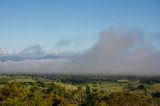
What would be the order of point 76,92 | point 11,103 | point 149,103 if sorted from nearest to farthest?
point 11,103 → point 149,103 → point 76,92

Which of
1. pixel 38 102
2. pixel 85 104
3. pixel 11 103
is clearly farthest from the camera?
pixel 85 104

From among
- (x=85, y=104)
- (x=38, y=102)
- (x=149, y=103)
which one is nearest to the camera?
(x=38, y=102)

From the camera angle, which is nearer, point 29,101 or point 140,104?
point 29,101

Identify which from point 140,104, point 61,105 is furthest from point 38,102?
point 140,104

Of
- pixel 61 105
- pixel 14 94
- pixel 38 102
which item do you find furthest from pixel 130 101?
pixel 14 94

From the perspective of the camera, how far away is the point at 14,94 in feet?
427

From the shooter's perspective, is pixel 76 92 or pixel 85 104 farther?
pixel 76 92

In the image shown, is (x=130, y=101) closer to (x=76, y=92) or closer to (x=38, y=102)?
(x=38, y=102)

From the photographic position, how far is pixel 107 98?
13188 centimetres

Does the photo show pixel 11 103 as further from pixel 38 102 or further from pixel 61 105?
pixel 61 105

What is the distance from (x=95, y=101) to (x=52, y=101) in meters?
20.2

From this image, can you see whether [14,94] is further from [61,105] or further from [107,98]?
[107,98]

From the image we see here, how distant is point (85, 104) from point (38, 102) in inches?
708

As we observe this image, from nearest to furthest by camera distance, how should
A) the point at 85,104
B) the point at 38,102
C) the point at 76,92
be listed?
the point at 38,102 → the point at 85,104 → the point at 76,92
